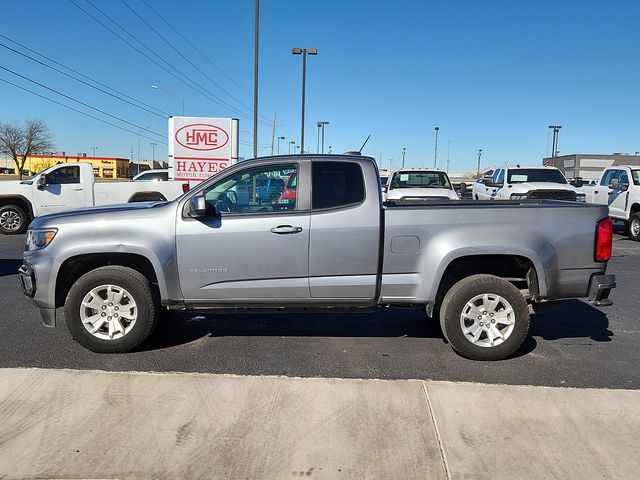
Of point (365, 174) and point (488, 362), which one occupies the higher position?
point (365, 174)

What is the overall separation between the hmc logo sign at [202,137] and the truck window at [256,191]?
10176 millimetres

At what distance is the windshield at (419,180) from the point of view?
1452cm

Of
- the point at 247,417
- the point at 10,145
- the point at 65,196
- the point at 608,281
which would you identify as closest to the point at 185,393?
the point at 247,417

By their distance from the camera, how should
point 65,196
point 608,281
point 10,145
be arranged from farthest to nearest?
point 10,145
point 65,196
point 608,281

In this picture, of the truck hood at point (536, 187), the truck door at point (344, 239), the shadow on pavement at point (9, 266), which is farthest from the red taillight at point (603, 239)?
the truck hood at point (536, 187)

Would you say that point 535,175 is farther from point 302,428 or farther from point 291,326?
point 302,428

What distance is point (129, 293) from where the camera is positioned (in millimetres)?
4727

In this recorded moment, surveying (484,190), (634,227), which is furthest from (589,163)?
(634,227)

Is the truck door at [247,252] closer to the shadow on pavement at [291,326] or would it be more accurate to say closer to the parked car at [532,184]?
the shadow on pavement at [291,326]

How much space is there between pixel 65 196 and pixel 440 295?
12018 millimetres

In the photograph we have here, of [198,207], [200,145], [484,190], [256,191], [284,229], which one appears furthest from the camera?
[484,190]

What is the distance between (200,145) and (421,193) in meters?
6.17

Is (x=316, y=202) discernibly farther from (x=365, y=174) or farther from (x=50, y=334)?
(x=50, y=334)

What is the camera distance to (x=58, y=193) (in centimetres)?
1397
